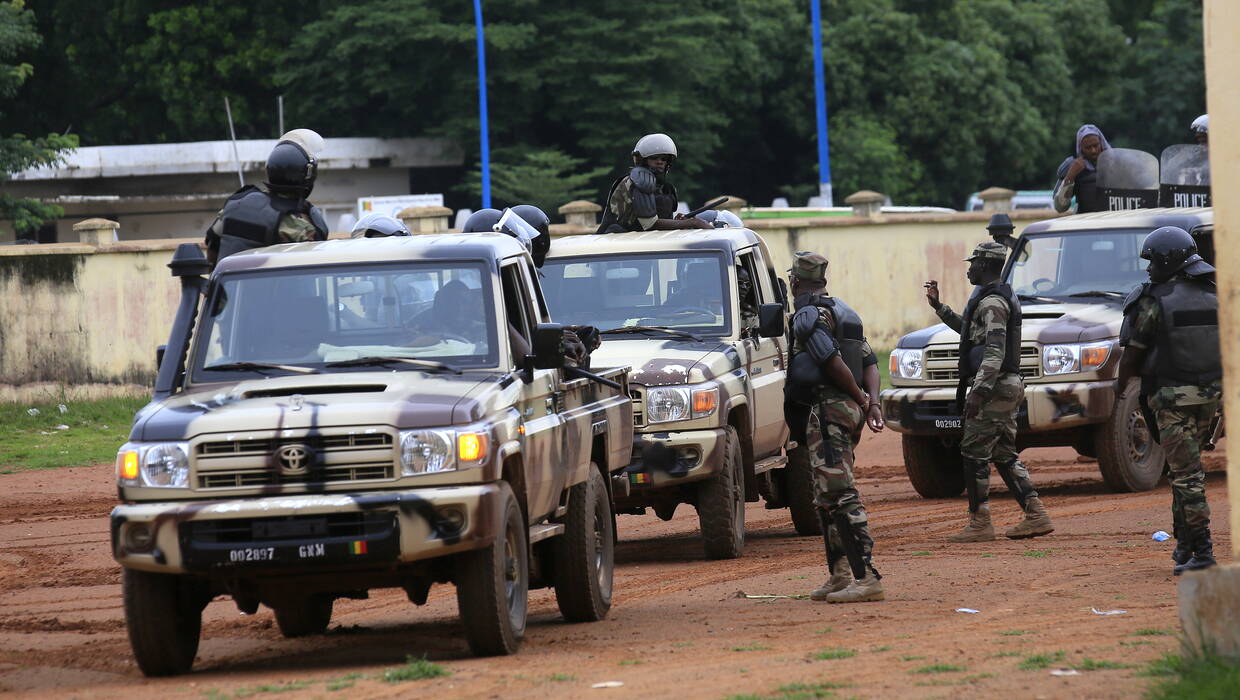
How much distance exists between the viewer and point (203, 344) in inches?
341

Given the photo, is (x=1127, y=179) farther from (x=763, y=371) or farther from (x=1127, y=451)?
(x=763, y=371)

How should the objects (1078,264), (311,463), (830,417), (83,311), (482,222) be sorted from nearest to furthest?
(311,463) < (830,417) < (482,222) < (1078,264) < (83,311)

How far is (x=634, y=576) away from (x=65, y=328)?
12753 mm

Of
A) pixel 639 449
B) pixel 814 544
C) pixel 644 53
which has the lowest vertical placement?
pixel 814 544

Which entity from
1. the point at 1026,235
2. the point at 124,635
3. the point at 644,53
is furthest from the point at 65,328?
the point at 644,53

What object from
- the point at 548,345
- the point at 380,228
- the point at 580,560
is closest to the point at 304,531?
the point at 548,345

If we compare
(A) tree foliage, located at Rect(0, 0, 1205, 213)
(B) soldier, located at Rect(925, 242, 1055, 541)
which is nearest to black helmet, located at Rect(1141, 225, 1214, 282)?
(B) soldier, located at Rect(925, 242, 1055, 541)

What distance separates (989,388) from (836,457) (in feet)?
9.37

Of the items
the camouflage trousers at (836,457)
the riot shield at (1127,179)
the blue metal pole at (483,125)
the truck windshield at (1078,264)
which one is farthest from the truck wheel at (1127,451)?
the blue metal pole at (483,125)

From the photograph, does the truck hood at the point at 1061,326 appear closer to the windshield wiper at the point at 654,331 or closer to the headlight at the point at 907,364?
the headlight at the point at 907,364

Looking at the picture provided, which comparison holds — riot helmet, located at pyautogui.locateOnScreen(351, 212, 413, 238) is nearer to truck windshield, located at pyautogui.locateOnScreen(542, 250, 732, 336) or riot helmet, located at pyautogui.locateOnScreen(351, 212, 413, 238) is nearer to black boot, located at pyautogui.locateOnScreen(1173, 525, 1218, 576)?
truck windshield, located at pyautogui.locateOnScreen(542, 250, 732, 336)

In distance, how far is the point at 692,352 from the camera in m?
12.2

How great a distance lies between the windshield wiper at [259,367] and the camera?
332 inches

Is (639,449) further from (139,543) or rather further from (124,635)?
(139,543)
